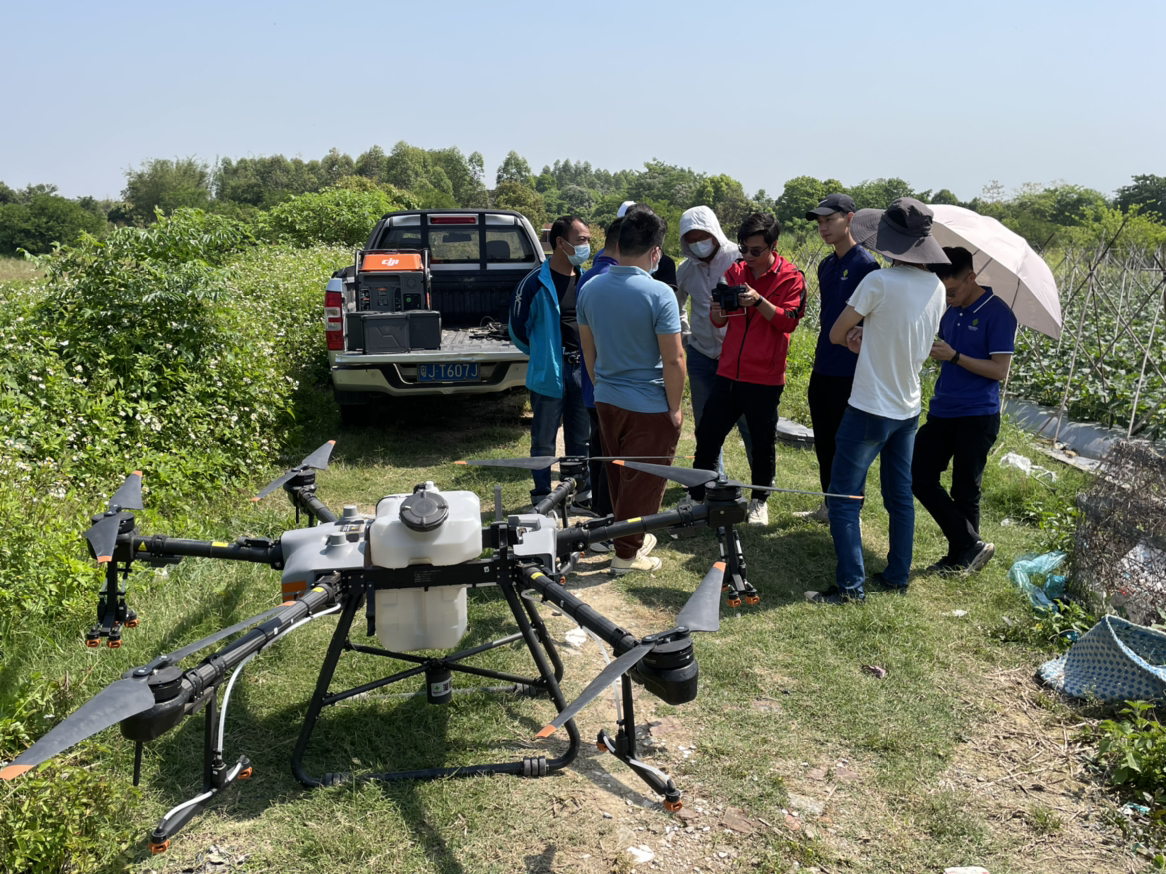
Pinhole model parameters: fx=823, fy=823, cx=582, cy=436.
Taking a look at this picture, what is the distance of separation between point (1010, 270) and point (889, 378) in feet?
2.73

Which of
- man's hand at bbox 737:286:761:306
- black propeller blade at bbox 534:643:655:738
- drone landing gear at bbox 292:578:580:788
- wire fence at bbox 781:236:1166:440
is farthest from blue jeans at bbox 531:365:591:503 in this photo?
wire fence at bbox 781:236:1166:440

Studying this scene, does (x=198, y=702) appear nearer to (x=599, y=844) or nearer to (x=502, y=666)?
(x=599, y=844)

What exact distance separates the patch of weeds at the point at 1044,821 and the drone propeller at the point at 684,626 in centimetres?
147

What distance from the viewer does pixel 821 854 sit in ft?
8.05

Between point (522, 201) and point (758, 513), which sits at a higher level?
point (522, 201)

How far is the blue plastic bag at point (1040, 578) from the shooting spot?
4.06m

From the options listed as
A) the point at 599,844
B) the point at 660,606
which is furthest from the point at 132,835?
the point at 660,606

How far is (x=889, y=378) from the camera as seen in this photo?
387 cm

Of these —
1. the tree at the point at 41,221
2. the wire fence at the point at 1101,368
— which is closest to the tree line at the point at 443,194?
the tree at the point at 41,221

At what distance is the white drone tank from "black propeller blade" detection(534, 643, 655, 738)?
65cm

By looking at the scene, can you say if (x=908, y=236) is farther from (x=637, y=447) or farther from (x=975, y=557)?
(x=975, y=557)

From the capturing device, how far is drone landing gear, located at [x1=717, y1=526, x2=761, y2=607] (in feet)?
7.77

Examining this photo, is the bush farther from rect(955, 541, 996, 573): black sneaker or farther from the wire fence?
rect(955, 541, 996, 573): black sneaker

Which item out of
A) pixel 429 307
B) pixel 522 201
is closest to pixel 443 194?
pixel 522 201
